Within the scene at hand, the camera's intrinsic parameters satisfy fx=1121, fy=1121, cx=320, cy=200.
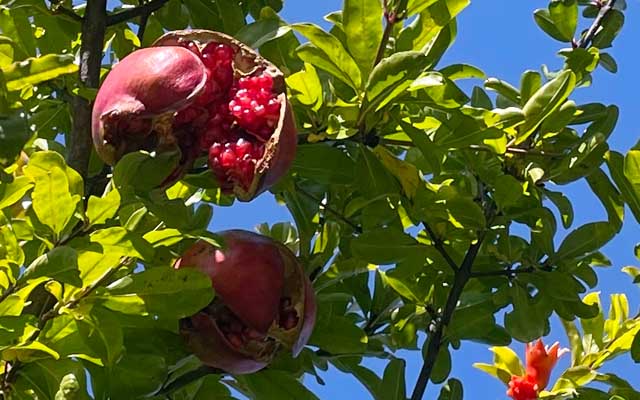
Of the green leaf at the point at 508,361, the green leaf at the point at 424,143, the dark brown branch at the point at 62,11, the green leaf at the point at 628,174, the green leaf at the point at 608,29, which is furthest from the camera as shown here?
the green leaf at the point at 508,361

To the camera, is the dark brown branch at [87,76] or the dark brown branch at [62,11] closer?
the dark brown branch at [87,76]

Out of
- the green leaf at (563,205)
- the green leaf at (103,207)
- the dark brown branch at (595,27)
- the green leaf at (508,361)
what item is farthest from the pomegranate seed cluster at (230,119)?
the green leaf at (508,361)

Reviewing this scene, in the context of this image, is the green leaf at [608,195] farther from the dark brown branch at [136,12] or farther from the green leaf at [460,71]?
the dark brown branch at [136,12]

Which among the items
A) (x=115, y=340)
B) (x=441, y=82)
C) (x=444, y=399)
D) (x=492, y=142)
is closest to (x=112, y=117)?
(x=115, y=340)

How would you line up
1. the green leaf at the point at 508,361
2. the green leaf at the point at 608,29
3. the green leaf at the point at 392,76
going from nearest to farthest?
the green leaf at the point at 392,76 < the green leaf at the point at 608,29 < the green leaf at the point at 508,361

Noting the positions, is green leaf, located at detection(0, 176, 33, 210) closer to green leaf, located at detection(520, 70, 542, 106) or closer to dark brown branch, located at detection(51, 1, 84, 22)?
dark brown branch, located at detection(51, 1, 84, 22)

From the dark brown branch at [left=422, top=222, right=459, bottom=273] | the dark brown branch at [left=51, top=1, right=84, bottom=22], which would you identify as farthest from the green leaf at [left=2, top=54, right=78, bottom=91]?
the dark brown branch at [left=422, top=222, right=459, bottom=273]

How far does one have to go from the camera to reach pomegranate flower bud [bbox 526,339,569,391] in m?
1.75

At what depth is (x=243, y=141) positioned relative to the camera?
4.24 feet

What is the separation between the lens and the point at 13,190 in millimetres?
1253

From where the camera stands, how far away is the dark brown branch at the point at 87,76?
1.45 metres

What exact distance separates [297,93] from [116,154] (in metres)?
0.24

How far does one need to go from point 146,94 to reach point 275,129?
0.51 feet

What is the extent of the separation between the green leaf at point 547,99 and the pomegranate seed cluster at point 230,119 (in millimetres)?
375
